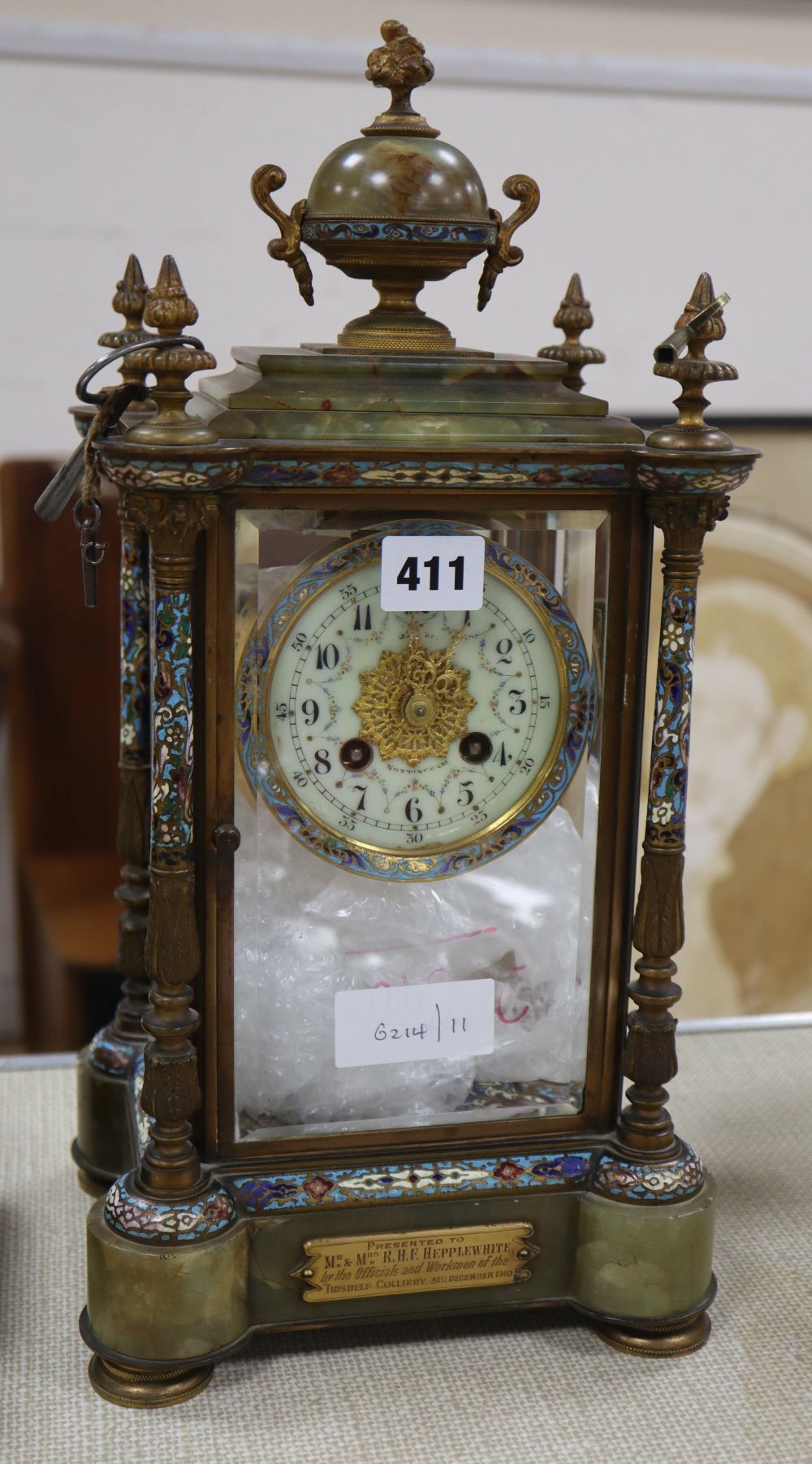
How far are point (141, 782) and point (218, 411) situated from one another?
373 millimetres

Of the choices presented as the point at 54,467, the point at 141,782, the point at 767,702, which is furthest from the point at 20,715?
the point at 767,702

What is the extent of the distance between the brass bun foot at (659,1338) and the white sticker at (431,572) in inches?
20.2

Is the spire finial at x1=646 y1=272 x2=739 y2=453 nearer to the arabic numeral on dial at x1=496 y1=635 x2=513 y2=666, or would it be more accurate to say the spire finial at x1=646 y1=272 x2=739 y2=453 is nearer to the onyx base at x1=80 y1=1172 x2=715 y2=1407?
the arabic numeral on dial at x1=496 y1=635 x2=513 y2=666

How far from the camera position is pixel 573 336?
1284 mm

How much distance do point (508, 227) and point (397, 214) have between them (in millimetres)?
91

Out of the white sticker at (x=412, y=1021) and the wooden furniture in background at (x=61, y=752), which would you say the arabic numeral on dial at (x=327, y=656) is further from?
the wooden furniture in background at (x=61, y=752)

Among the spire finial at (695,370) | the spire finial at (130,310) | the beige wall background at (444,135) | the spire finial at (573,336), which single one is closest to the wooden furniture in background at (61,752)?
the beige wall background at (444,135)

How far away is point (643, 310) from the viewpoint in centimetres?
211

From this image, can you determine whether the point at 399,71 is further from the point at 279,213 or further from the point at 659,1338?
the point at 659,1338

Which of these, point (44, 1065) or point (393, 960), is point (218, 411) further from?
point (44, 1065)

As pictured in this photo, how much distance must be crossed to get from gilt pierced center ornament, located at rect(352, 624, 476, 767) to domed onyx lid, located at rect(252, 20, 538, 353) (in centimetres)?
20

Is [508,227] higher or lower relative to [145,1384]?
higher

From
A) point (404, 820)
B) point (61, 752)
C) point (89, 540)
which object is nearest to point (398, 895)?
point (404, 820)

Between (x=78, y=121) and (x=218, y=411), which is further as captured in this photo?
(x=78, y=121)
